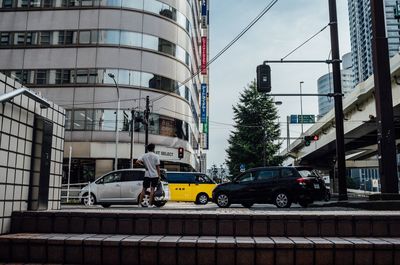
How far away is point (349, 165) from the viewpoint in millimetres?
66500

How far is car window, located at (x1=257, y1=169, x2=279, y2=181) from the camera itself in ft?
46.9

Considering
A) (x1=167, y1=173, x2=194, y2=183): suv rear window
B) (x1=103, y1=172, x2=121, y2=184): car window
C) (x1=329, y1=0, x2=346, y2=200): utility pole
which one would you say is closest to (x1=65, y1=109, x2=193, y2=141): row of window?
(x1=167, y1=173, x2=194, y2=183): suv rear window

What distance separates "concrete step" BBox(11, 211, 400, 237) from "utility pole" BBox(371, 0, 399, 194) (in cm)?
421

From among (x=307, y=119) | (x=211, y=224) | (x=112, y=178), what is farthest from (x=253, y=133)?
(x=211, y=224)

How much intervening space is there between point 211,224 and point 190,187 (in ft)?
57.7

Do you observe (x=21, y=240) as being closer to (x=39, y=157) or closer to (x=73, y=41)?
(x=39, y=157)

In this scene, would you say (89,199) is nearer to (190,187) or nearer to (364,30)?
(190,187)

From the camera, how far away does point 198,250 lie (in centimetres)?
413

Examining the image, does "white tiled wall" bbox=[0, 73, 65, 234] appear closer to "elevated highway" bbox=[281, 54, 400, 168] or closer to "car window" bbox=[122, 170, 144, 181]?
"car window" bbox=[122, 170, 144, 181]

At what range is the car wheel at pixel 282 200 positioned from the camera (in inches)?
539

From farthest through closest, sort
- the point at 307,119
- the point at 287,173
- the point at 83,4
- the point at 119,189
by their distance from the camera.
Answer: the point at 83,4 → the point at 307,119 → the point at 119,189 → the point at 287,173

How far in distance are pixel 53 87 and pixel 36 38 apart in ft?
16.3

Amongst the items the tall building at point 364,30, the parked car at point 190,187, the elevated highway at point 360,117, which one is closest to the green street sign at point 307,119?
the elevated highway at point 360,117

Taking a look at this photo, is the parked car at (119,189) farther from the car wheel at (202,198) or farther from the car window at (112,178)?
the car wheel at (202,198)
